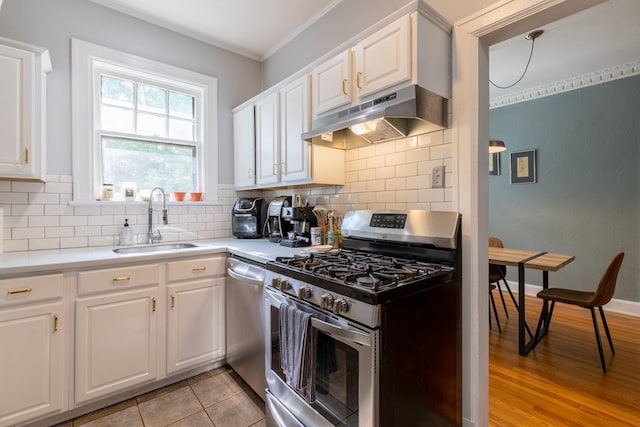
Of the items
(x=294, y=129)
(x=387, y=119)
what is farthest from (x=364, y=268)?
(x=294, y=129)

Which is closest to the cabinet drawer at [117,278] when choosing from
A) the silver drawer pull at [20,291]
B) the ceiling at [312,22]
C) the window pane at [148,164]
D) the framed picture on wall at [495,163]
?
the silver drawer pull at [20,291]

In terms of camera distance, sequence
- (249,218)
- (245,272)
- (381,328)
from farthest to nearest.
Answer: (249,218) → (245,272) → (381,328)

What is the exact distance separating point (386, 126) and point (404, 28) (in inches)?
18.8

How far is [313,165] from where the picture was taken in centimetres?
212

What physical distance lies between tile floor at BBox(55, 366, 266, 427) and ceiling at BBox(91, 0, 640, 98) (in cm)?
285

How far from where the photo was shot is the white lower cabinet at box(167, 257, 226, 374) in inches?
79.8

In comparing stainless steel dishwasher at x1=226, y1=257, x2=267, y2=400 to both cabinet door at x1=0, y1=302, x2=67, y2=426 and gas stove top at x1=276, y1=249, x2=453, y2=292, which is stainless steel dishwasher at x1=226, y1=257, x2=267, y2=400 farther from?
cabinet door at x1=0, y1=302, x2=67, y2=426

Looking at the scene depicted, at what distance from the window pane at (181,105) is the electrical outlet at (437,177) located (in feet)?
7.73

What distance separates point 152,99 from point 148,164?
588mm

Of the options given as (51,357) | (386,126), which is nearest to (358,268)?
(386,126)

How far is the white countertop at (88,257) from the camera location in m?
1.59

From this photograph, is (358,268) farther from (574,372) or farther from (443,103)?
(574,372)

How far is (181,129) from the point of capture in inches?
112

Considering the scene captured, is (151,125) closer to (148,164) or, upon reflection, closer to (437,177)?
(148,164)
